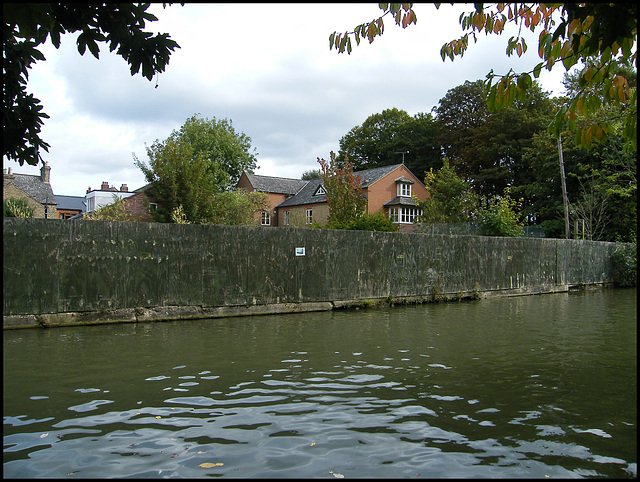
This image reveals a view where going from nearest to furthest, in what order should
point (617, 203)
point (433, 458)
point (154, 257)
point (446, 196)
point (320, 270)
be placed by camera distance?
point (433, 458) < point (154, 257) < point (320, 270) < point (446, 196) < point (617, 203)

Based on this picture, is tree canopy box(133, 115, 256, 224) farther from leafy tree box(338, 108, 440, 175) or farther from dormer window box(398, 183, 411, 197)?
leafy tree box(338, 108, 440, 175)

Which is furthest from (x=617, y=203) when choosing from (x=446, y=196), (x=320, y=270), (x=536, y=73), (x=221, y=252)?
(x=536, y=73)

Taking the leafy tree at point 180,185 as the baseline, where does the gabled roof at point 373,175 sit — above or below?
above

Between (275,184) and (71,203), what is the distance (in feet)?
104

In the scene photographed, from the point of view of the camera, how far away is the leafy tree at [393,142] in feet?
197

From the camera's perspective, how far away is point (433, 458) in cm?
382

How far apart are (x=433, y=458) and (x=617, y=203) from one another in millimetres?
35425

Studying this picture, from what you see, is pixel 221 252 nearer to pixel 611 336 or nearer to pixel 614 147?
pixel 611 336

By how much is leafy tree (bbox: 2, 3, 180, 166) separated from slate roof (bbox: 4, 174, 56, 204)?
56428 millimetres

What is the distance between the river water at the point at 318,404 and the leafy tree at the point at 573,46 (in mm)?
2599

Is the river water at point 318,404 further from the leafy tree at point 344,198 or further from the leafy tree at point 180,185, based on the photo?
the leafy tree at point 180,185

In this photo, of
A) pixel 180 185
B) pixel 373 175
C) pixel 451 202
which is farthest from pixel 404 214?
pixel 180 185

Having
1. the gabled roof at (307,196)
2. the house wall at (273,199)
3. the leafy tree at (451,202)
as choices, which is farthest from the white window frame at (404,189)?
the leafy tree at (451,202)

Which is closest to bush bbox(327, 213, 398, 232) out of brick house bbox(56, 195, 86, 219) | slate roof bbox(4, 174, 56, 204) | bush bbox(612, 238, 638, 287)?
bush bbox(612, 238, 638, 287)
